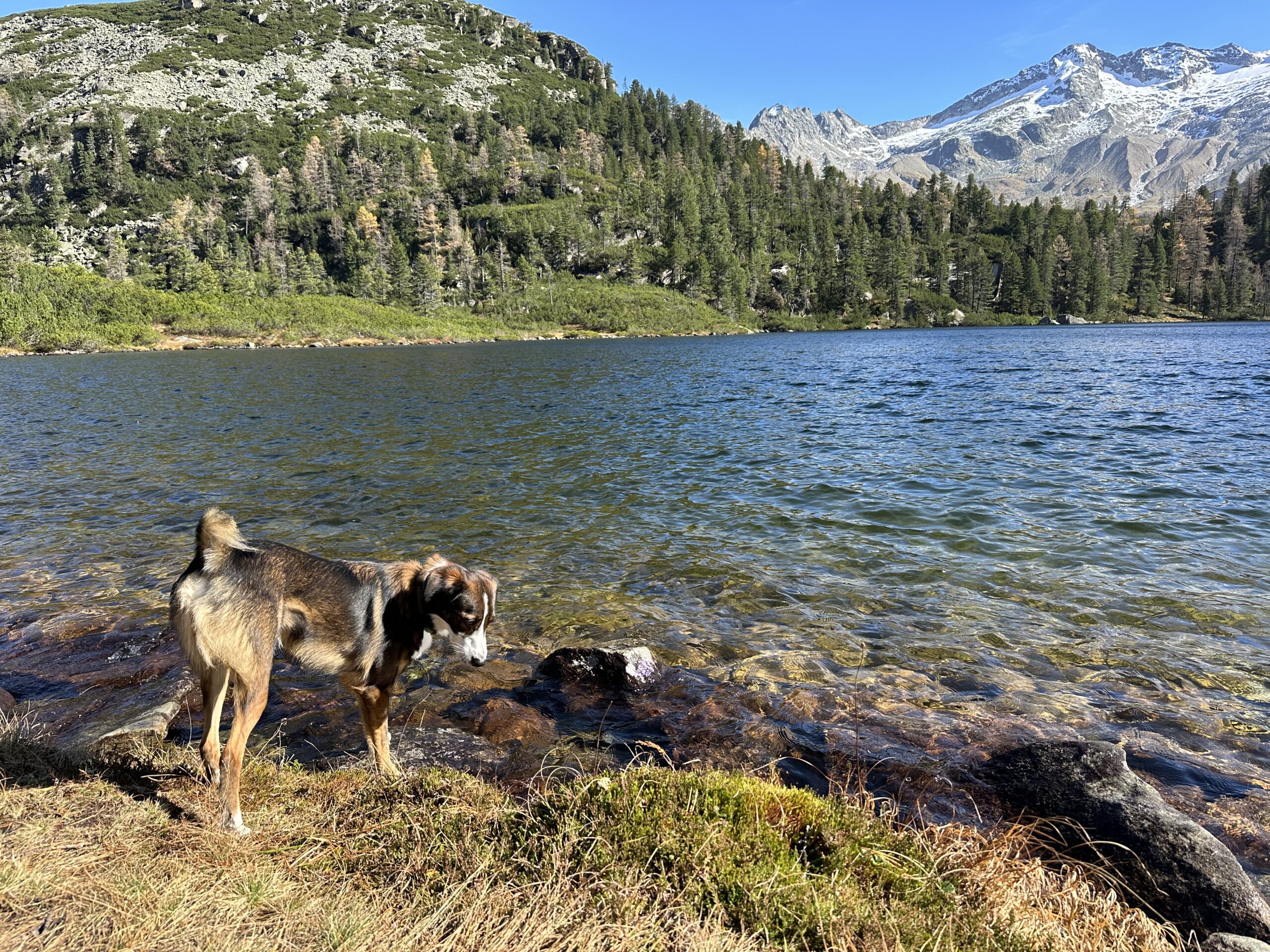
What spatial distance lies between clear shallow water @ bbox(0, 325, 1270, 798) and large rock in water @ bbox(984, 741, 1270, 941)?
1053mm

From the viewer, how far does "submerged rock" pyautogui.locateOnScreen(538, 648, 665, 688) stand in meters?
6.89

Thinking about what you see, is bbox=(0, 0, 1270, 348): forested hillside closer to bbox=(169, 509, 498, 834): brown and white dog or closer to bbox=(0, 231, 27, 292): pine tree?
bbox=(0, 231, 27, 292): pine tree

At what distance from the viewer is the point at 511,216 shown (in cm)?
14262

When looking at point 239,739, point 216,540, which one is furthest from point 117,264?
point 239,739

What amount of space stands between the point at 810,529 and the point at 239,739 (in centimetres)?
1047

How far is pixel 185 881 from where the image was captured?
2992mm

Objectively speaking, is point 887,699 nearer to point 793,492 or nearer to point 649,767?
point 649,767

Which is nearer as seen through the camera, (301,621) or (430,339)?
(301,621)

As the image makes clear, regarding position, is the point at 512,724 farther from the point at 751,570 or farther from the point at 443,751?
the point at 751,570

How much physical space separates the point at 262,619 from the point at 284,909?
2.22 m

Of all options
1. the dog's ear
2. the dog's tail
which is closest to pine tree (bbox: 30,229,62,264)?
the dog's tail

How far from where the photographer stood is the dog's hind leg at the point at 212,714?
457 centimetres

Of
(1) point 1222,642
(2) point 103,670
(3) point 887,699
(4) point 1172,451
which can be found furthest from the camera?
(4) point 1172,451

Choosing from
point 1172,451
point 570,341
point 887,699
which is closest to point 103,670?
point 887,699
